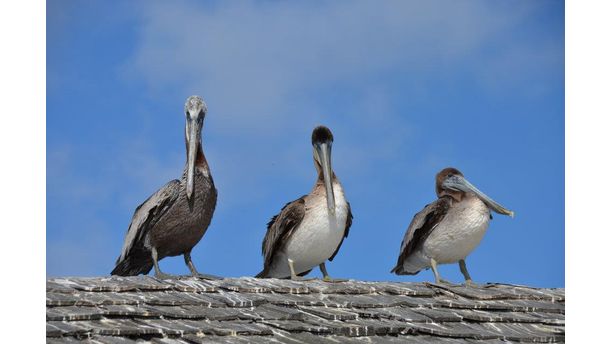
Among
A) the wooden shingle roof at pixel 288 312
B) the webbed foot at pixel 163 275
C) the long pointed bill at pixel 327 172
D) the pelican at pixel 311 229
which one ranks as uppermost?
the long pointed bill at pixel 327 172

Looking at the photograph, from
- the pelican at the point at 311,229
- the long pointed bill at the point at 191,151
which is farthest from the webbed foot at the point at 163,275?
the pelican at the point at 311,229

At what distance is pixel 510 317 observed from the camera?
7559 millimetres

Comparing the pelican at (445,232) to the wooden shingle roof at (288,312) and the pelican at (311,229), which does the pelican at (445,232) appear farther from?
the wooden shingle roof at (288,312)

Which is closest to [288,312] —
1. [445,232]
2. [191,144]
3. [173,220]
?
[173,220]

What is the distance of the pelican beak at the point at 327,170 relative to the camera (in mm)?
9383

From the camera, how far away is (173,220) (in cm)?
920

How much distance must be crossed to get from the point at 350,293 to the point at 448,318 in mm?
665

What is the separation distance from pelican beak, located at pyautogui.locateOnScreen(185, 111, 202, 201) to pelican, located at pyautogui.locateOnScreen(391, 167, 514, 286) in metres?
2.00

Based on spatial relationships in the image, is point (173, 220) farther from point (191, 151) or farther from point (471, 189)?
point (471, 189)

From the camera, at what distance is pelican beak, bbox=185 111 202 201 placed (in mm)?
9234

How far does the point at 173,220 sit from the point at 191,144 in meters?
0.70

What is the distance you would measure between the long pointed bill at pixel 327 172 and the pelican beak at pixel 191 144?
1028 mm

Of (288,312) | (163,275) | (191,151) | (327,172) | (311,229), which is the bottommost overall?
(288,312)
